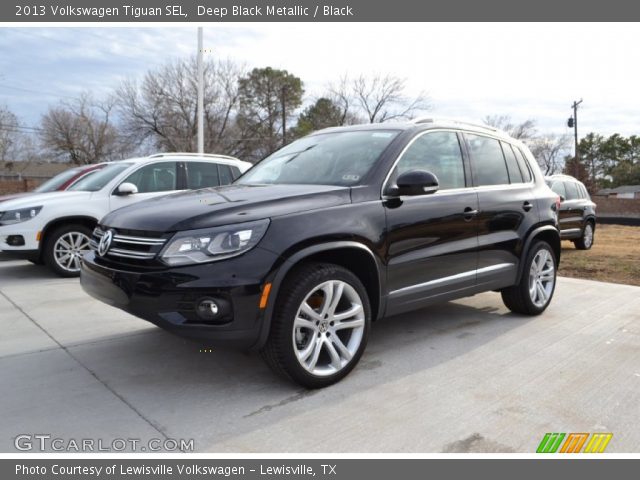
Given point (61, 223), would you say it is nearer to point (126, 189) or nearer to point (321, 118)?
point (126, 189)

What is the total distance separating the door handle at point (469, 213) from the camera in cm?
430

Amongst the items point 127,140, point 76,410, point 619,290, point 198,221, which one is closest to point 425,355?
point 198,221

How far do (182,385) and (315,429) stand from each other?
41.1 inches

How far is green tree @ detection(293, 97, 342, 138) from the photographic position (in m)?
39.6

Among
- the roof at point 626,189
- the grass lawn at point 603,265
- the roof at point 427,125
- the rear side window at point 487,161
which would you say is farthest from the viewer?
the roof at point 626,189

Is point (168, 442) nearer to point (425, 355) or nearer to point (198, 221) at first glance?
point (198, 221)

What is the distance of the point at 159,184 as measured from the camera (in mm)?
7852

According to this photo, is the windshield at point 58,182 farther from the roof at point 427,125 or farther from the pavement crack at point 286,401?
the pavement crack at point 286,401

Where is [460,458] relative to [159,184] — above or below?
below

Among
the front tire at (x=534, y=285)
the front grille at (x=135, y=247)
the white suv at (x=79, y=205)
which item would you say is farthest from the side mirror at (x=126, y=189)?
the front tire at (x=534, y=285)

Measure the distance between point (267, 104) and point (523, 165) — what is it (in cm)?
3767

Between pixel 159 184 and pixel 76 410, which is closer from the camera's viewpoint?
pixel 76 410

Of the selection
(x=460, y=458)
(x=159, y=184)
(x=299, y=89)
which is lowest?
(x=460, y=458)

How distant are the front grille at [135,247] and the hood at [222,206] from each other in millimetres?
58
